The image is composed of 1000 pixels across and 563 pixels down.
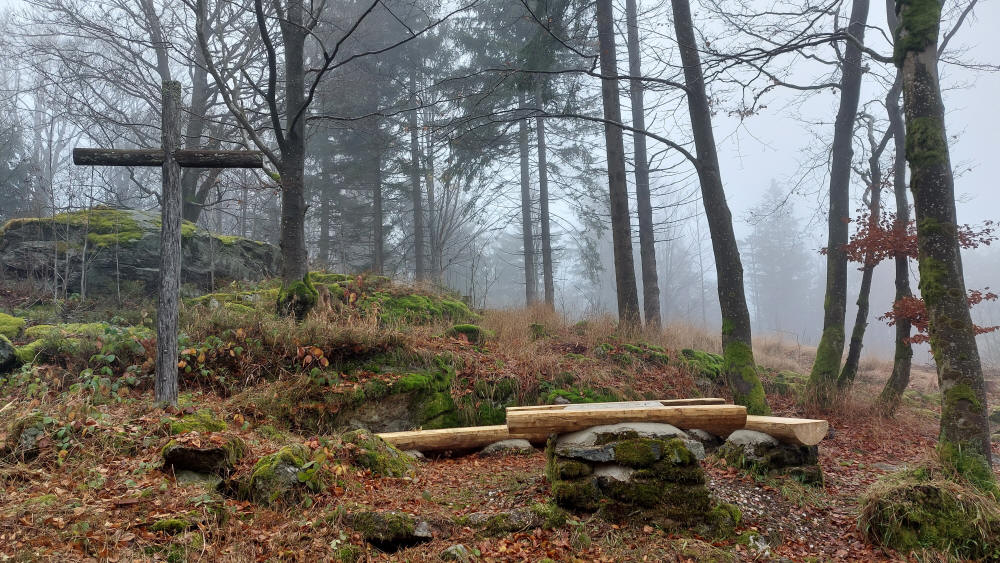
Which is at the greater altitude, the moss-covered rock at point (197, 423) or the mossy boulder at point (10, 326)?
the mossy boulder at point (10, 326)

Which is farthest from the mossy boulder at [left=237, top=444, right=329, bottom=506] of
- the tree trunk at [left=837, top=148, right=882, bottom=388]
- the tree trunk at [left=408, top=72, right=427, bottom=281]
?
the tree trunk at [left=408, top=72, right=427, bottom=281]

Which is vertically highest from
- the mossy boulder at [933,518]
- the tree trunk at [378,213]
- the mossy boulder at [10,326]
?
the tree trunk at [378,213]

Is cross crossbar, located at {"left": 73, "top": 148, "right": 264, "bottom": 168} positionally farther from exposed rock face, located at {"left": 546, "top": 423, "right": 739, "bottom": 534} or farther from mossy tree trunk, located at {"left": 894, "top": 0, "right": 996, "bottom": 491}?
mossy tree trunk, located at {"left": 894, "top": 0, "right": 996, "bottom": 491}

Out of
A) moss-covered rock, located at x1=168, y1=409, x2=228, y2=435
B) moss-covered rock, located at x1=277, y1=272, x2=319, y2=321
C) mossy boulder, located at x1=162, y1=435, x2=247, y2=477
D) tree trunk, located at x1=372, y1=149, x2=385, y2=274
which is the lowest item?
mossy boulder, located at x1=162, y1=435, x2=247, y2=477

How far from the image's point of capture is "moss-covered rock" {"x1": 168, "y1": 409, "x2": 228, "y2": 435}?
4293mm

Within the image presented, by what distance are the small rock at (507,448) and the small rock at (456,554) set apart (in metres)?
2.52

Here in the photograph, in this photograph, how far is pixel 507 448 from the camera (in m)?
5.87

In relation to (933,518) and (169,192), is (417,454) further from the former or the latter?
(933,518)

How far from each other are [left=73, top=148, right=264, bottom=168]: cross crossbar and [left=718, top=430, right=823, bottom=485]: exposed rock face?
18.2ft

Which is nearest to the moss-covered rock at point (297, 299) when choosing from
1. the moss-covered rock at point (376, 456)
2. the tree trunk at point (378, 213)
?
the moss-covered rock at point (376, 456)

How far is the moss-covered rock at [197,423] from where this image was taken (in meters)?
4.29

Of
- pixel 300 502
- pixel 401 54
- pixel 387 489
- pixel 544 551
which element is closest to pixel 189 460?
pixel 300 502

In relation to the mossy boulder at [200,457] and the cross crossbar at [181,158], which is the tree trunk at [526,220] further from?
the mossy boulder at [200,457]

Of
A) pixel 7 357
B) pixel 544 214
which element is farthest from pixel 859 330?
pixel 7 357
